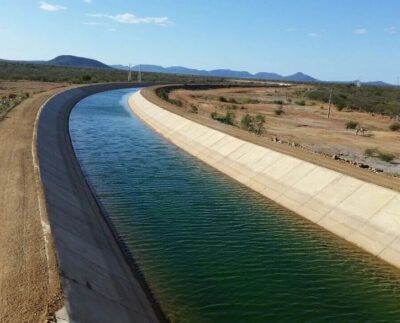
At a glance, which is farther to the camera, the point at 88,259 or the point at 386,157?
the point at 386,157

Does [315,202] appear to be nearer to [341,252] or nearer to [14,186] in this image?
[341,252]

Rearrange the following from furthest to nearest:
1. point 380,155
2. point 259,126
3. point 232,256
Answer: point 259,126, point 380,155, point 232,256

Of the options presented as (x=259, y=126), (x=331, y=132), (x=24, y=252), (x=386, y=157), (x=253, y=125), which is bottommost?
(x=331, y=132)

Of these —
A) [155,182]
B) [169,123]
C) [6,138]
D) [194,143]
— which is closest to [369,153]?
[194,143]

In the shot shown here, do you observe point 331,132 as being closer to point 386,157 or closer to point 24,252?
point 386,157

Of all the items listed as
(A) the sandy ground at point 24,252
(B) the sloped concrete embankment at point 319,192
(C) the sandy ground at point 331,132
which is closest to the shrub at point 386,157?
(C) the sandy ground at point 331,132

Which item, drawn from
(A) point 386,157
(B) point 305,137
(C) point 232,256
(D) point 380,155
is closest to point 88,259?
(C) point 232,256

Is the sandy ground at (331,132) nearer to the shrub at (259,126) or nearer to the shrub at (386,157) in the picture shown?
the shrub at (386,157)
